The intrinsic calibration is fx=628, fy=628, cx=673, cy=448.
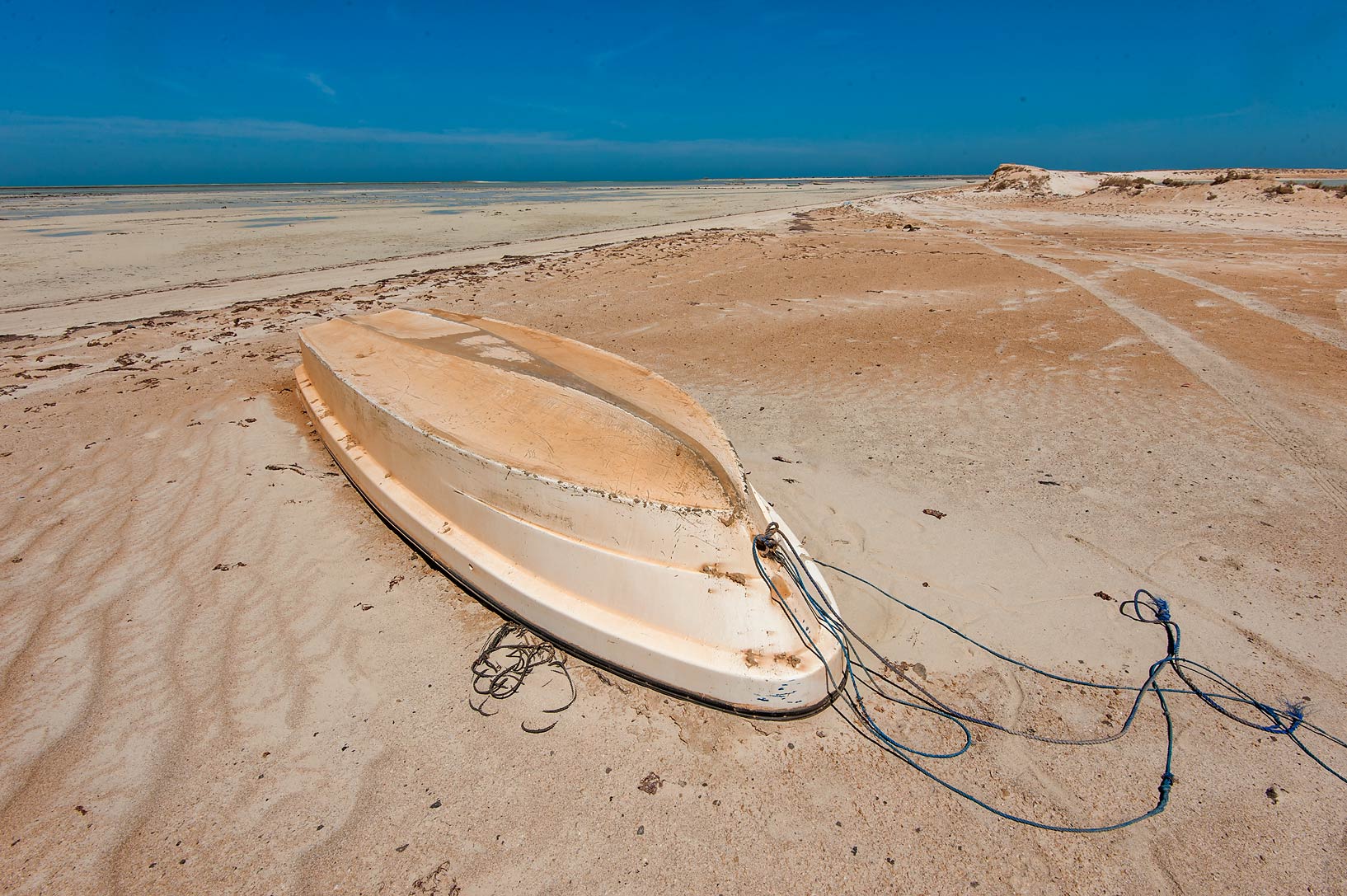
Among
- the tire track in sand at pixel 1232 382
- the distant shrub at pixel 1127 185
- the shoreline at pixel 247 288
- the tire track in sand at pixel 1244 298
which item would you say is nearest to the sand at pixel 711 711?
the tire track in sand at pixel 1232 382

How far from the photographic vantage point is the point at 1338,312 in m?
8.55

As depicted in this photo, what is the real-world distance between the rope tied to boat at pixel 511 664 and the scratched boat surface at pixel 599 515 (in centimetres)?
12

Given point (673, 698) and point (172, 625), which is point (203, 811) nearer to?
point (172, 625)

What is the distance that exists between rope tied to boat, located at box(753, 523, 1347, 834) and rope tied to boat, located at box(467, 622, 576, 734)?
41.4 inches

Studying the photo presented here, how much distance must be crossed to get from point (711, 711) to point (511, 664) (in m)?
0.97

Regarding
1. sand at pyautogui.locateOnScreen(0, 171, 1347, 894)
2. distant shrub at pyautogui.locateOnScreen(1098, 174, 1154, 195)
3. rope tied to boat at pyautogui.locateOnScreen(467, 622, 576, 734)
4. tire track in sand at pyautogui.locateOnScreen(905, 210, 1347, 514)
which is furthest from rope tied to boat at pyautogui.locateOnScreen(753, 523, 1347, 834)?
distant shrub at pyautogui.locateOnScreen(1098, 174, 1154, 195)

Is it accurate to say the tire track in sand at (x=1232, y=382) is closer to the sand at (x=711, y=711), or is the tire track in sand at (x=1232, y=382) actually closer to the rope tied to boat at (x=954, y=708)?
the sand at (x=711, y=711)

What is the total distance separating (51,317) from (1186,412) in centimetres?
1523

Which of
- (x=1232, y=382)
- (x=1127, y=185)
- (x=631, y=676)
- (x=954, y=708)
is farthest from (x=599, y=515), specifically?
(x=1127, y=185)

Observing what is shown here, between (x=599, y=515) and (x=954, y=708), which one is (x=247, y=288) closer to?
(x=599, y=515)

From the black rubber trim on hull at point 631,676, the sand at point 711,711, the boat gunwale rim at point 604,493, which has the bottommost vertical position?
the sand at point 711,711

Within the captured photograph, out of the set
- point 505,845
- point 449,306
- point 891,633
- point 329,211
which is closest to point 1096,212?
point 449,306

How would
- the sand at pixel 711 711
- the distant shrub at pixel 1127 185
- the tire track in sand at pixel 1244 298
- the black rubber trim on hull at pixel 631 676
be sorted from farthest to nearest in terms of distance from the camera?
the distant shrub at pixel 1127 185, the tire track in sand at pixel 1244 298, the black rubber trim on hull at pixel 631 676, the sand at pixel 711 711

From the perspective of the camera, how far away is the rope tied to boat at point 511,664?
9.09 feet
